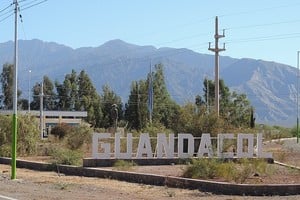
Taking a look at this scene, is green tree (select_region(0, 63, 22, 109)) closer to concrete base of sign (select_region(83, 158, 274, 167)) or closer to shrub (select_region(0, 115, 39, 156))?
shrub (select_region(0, 115, 39, 156))

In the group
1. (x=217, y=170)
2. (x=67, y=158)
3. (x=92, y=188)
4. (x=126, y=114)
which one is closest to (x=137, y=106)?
(x=126, y=114)

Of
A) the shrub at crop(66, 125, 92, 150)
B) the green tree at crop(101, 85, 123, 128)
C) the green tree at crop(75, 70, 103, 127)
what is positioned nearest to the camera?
the shrub at crop(66, 125, 92, 150)

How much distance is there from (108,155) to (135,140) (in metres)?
7.13

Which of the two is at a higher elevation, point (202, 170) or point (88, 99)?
point (88, 99)

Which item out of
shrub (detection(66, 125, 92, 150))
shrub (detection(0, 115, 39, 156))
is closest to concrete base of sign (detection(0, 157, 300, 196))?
shrub (detection(0, 115, 39, 156))

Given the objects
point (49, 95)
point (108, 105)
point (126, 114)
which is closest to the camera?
point (126, 114)

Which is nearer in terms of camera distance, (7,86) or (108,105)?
(108,105)

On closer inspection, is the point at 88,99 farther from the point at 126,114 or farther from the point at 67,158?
the point at 67,158

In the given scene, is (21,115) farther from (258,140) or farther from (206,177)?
(206,177)

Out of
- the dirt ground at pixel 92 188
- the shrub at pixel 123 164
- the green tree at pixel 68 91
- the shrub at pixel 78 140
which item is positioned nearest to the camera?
the dirt ground at pixel 92 188

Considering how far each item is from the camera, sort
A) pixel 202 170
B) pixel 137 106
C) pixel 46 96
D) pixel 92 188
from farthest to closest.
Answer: pixel 46 96 → pixel 137 106 → pixel 202 170 → pixel 92 188

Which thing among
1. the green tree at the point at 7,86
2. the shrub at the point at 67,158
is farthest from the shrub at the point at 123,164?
the green tree at the point at 7,86

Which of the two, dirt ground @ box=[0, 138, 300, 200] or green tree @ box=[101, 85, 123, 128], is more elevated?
green tree @ box=[101, 85, 123, 128]

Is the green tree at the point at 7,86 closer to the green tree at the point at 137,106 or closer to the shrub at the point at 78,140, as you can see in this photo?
the green tree at the point at 137,106
